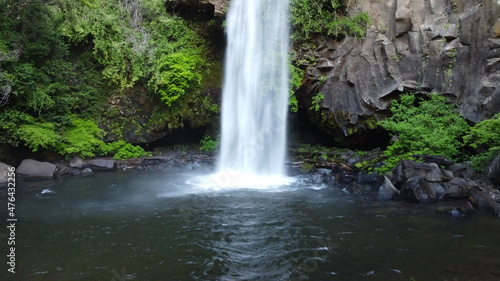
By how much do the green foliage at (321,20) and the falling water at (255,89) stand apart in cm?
52

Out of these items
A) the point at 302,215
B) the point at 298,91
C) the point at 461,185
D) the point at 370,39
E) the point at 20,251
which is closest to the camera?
the point at 20,251

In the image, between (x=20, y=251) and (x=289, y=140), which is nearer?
(x=20, y=251)

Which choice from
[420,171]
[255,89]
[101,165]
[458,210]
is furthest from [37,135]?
[458,210]

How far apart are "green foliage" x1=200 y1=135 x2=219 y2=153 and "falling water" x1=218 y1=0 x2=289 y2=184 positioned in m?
1.25

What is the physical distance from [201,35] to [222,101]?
145 inches

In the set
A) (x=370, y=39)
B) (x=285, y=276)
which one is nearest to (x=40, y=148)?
(x=285, y=276)

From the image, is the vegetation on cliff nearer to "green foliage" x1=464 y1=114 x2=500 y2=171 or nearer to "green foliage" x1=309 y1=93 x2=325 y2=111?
"green foliage" x1=309 y1=93 x2=325 y2=111

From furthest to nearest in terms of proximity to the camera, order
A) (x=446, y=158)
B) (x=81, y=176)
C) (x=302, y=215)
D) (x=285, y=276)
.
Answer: (x=81, y=176)
(x=446, y=158)
(x=302, y=215)
(x=285, y=276)

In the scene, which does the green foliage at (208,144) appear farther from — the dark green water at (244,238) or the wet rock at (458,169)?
the wet rock at (458,169)

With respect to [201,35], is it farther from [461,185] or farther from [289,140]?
[461,185]

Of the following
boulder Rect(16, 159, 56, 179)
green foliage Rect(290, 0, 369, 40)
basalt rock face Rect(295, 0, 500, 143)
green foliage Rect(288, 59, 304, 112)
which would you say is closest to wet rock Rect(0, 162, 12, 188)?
boulder Rect(16, 159, 56, 179)

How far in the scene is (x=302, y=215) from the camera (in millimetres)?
8031

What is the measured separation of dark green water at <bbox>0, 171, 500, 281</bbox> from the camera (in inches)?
208

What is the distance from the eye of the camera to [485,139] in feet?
29.8
